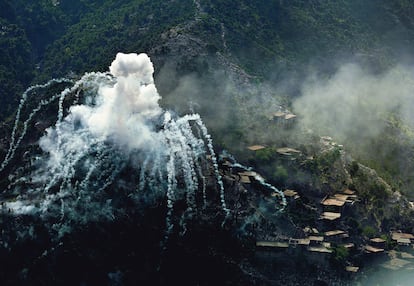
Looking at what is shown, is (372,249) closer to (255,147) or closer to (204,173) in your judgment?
(255,147)

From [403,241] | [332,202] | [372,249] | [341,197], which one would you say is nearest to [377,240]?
[372,249]

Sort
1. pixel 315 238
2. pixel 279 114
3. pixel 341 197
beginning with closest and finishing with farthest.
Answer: pixel 315 238 → pixel 341 197 → pixel 279 114

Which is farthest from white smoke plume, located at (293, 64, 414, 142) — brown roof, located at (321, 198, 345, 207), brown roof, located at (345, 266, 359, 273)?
brown roof, located at (345, 266, 359, 273)

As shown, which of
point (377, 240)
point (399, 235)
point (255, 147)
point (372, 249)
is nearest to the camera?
point (372, 249)

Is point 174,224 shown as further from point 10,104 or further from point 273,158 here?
point 10,104

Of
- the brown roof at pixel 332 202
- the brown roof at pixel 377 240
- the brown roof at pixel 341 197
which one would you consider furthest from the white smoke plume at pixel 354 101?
the brown roof at pixel 377 240

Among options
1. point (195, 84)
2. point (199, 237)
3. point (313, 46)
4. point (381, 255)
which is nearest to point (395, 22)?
point (313, 46)

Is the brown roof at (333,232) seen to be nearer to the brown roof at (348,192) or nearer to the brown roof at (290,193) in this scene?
the brown roof at (290,193)
